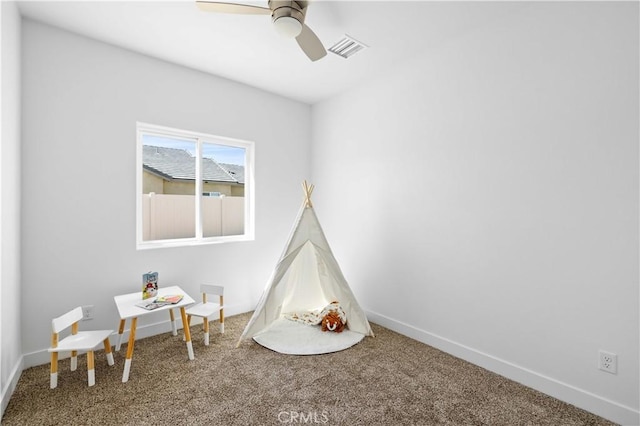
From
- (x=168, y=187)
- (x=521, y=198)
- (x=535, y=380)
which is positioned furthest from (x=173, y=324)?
(x=521, y=198)

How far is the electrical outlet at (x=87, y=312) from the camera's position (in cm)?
262

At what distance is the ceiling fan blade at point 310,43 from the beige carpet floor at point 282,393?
238cm

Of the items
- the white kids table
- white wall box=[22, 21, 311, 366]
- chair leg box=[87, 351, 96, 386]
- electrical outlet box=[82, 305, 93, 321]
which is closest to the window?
white wall box=[22, 21, 311, 366]

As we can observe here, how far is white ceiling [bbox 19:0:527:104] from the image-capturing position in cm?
224

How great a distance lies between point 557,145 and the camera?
208 cm

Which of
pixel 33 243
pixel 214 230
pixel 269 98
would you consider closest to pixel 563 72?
pixel 269 98

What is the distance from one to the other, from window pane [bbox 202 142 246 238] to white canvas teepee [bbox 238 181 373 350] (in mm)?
946

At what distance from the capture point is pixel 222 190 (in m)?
3.64

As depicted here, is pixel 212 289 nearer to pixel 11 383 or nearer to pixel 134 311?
pixel 134 311

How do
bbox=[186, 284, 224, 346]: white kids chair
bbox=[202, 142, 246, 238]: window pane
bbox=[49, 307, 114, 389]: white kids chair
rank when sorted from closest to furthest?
bbox=[49, 307, 114, 389]: white kids chair → bbox=[186, 284, 224, 346]: white kids chair → bbox=[202, 142, 246, 238]: window pane

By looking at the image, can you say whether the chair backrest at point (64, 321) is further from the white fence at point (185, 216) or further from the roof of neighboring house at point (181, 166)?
the roof of neighboring house at point (181, 166)

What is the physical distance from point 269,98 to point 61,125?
2098mm

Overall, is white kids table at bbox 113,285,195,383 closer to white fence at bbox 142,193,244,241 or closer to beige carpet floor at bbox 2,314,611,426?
beige carpet floor at bbox 2,314,611,426

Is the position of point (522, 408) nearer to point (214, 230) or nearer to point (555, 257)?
point (555, 257)
